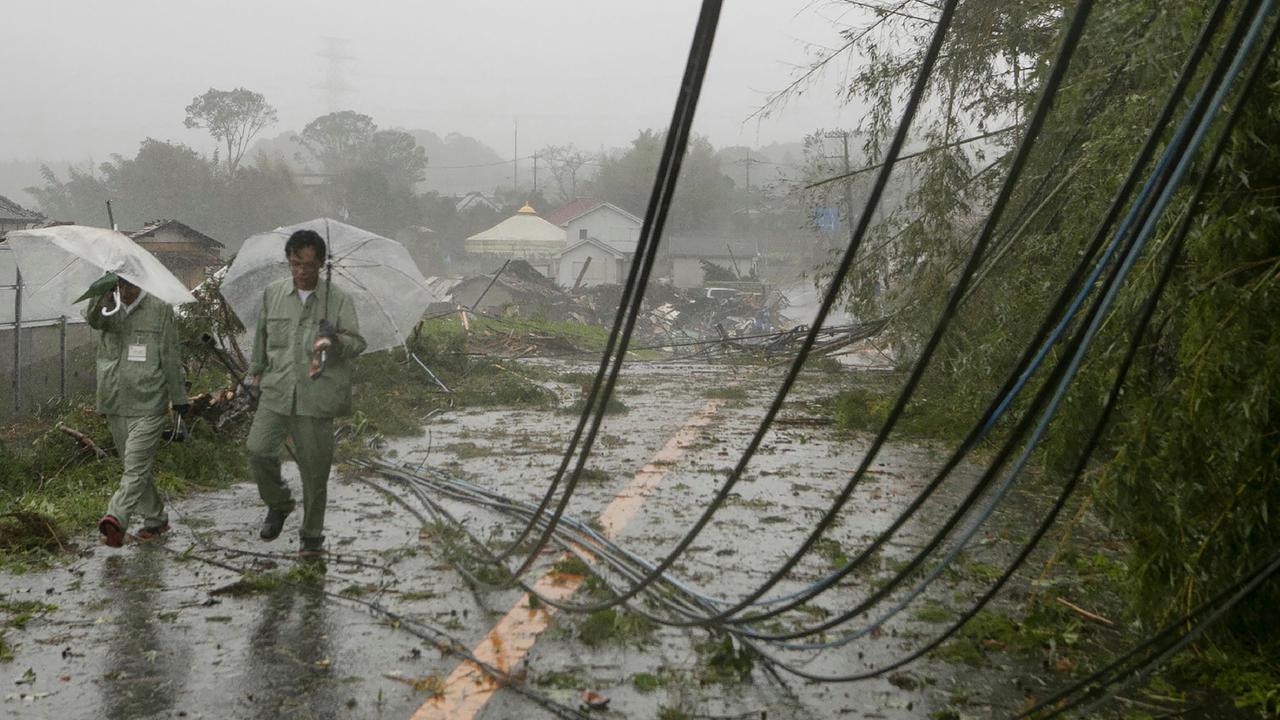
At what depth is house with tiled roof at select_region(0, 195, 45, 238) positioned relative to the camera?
35.4m

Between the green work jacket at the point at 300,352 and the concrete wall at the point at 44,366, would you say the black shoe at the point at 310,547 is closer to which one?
the green work jacket at the point at 300,352

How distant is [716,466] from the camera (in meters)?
9.98

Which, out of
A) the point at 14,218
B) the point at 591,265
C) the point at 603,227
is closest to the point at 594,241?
the point at 591,265

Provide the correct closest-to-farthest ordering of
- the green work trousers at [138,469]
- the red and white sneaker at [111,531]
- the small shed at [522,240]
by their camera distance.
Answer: the red and white sneaker at [111,531] → the green work trousers at [138,469] → the small shed at [522,240]

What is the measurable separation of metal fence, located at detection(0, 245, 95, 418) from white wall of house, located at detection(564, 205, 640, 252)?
221 ft

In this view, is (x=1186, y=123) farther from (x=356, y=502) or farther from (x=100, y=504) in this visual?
(x=100, y=504)

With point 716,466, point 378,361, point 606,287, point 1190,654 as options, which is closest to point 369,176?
point 606,287

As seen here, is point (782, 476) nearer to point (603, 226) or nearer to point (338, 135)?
point (603, 226)

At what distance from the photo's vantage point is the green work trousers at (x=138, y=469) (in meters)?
6.44

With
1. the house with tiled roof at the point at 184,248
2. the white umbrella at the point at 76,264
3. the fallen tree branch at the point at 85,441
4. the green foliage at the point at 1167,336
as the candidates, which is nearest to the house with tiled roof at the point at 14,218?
the house with tiled roof at the point at 184,248

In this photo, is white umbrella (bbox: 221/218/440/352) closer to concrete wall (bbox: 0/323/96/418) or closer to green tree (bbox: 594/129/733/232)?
concrete wall (bbox: 0/323/96/418)

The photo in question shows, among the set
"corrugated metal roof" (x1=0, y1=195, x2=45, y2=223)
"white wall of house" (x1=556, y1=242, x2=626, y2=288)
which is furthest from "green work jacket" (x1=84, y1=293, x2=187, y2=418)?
"white wall of house" (x1=556, y1=242, x2=626, y2=288)

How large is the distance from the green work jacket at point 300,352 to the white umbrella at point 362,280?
1.43 metres

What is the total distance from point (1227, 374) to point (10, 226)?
39.1m
